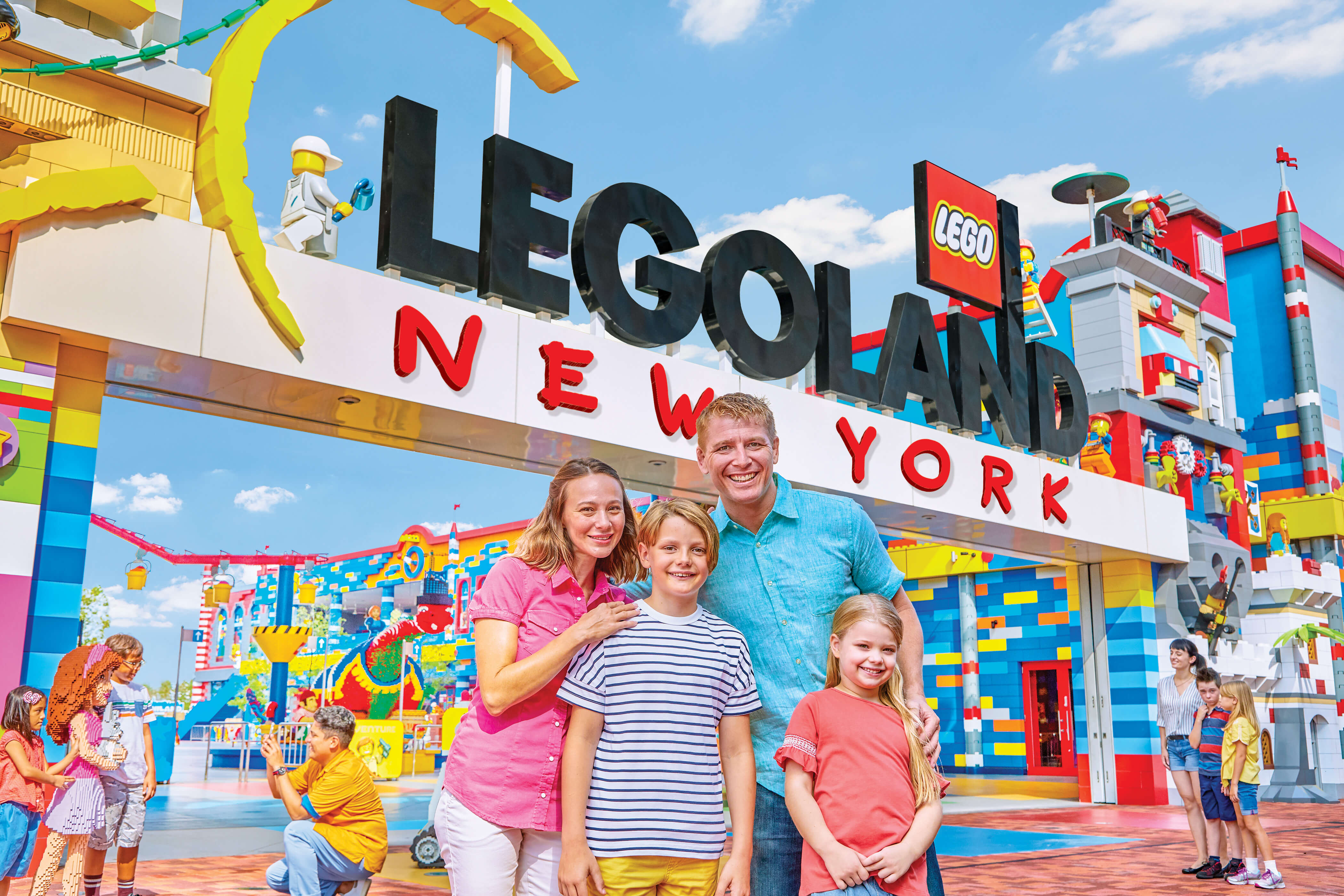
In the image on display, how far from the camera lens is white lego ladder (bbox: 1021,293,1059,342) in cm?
1202

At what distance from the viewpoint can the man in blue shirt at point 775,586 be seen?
2.67 m

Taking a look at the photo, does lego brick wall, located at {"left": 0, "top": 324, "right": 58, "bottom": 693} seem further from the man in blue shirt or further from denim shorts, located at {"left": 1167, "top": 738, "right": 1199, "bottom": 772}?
denim shorts, located at {"left": 1167, "top": 738, "right": 1199, "bottom": 772}

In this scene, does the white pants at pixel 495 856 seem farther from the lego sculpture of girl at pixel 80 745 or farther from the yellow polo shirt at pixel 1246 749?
the yellow polo shirt at pixel 1246 749

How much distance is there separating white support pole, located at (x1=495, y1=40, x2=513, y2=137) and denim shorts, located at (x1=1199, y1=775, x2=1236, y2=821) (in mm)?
6544

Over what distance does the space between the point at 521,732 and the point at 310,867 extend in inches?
93.9

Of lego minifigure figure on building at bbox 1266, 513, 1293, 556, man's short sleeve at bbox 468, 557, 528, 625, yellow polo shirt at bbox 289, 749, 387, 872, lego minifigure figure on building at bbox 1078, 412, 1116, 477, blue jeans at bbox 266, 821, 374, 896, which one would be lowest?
blue jeans at bbox 266, 821, 374, 896

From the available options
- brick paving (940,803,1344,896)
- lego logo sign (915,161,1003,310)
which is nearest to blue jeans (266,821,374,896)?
brick paving (940,803,1344,896)

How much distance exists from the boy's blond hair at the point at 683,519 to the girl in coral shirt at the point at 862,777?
1.31 feet

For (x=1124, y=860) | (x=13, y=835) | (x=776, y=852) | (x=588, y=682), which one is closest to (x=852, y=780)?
(x=776, y=852)

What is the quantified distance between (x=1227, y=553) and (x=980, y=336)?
16.1ft

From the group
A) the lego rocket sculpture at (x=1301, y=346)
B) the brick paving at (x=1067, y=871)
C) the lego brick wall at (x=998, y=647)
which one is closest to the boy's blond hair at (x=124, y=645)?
the brick paving at (x=1067, y=871)

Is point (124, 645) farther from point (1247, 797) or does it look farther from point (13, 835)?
point (1247, 797)

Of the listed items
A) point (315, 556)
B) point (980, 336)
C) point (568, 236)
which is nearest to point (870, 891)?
point (568, 236)

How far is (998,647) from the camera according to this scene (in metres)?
16.6
